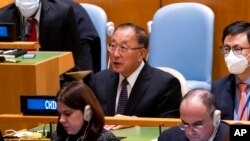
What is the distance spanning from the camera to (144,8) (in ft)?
19.8

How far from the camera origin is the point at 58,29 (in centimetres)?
538

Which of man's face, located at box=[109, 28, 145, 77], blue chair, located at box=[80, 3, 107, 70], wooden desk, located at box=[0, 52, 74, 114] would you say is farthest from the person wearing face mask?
blue chair, located at box=[80, 3, 107, 70]

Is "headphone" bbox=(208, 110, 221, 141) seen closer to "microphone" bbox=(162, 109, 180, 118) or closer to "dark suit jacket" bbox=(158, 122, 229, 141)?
"dark suit jacket" bbox=(158, 122, 229, 141)

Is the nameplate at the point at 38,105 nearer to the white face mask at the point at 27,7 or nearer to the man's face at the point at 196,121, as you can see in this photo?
the man's face at the point at 196,121

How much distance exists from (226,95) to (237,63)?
21 cm

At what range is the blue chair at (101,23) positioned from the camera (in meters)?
5.84

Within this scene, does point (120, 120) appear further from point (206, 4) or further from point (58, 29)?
point (206, 4)

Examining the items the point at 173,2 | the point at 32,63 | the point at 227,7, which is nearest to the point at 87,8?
the point at 173,2

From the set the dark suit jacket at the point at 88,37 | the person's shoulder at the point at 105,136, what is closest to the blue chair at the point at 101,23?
the dark suit jacket at the point at 88,37

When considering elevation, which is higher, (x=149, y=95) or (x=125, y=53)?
(x=125, y=53)

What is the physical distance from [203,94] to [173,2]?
2.76m

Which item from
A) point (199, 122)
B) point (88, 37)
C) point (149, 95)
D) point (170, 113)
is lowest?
point (170, 113)

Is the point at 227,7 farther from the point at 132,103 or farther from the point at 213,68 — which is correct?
the point at 132,103

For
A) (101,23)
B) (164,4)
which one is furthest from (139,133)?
(164,4)
